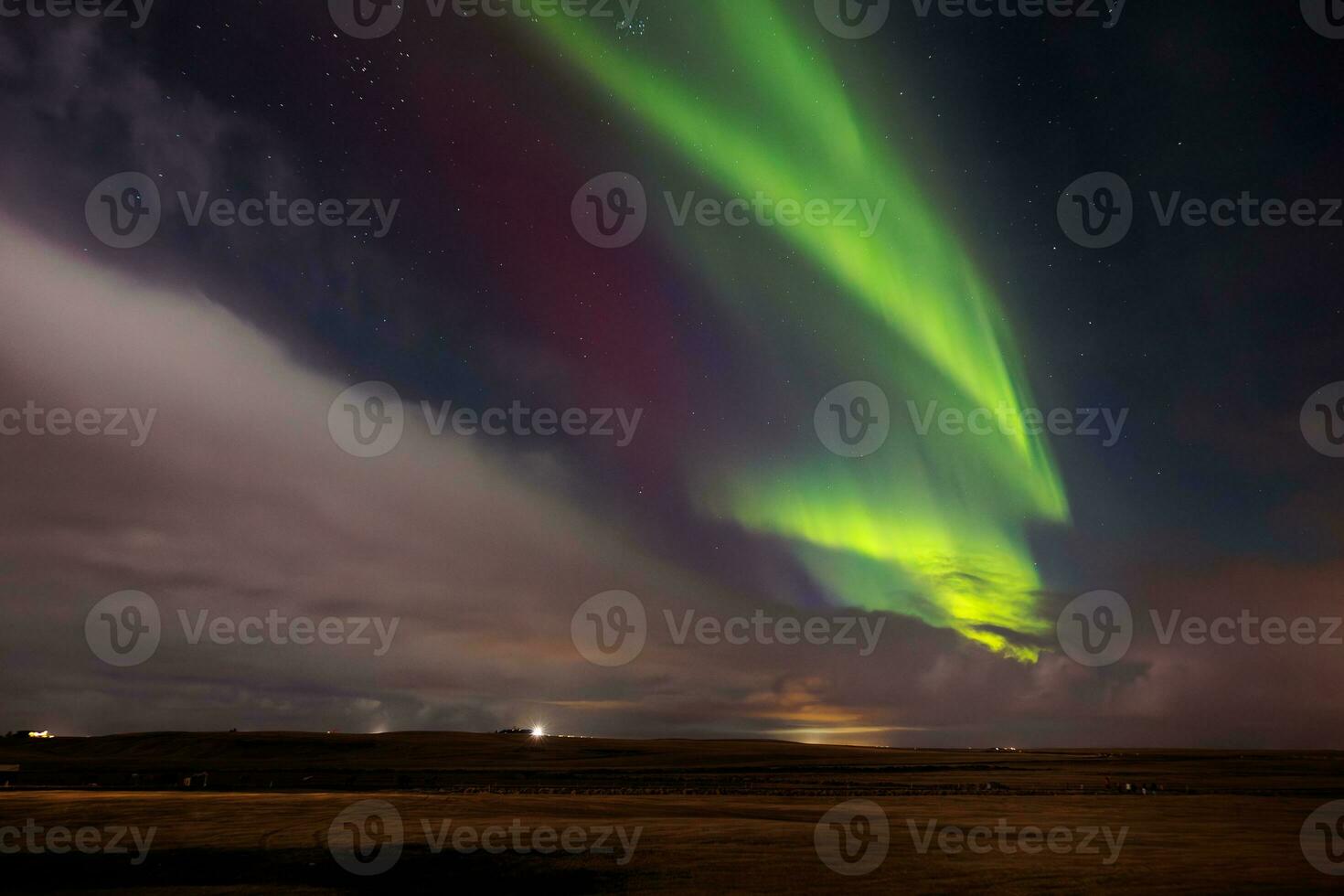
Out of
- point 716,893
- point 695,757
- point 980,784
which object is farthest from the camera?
→ point 695,757

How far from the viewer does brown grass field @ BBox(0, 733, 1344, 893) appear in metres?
31.7

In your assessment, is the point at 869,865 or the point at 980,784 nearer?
the point at 869,865

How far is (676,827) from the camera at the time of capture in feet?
135

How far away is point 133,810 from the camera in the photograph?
146ft

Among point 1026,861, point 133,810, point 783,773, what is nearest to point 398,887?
point 133,810

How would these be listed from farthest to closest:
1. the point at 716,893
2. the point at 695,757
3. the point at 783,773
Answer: the point at 695,757
the point at 783,773
the point at 716,893

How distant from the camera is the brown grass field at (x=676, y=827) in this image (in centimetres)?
3173

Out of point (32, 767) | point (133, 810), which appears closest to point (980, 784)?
point (133, 810)

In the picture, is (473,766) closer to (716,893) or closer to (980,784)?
(980,784)

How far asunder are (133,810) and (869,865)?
3869 cm

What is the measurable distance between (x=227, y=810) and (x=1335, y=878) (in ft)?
167

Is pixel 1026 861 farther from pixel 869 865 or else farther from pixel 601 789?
pixel 601 789

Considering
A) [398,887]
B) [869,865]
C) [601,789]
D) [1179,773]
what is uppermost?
[1179,773]

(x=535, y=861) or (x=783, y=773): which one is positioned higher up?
(x=783, y=773)
